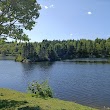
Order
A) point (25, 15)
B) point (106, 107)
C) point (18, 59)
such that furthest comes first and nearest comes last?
point (18, 59) → point (106, 107) → point (25, 15)

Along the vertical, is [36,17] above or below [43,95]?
above

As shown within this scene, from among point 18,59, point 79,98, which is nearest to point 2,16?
point 79,98

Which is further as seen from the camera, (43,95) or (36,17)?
(43,95)

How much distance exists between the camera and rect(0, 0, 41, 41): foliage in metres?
20.8

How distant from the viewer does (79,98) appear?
4462cm

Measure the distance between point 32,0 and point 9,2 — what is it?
203 centimetres

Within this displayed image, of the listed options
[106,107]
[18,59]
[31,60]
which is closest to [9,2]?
[106,107]

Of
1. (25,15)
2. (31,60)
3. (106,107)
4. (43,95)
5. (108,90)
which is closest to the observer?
(25,15)

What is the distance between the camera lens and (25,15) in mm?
21812

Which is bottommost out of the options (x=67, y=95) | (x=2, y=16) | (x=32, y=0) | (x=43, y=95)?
(x=67, y=95)

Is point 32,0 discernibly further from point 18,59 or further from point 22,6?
point 18,59

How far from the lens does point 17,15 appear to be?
21.6 m

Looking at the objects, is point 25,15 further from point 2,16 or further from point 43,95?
point 43,95

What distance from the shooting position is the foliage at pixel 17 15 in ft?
68.1
